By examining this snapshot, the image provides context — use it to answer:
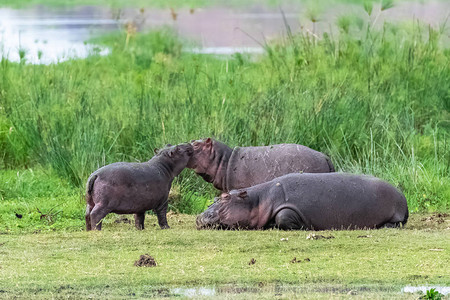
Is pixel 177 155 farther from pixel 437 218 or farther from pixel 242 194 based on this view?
pixel 437 218

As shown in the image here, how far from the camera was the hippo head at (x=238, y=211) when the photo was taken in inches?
307

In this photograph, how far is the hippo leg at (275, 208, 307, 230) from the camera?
25.3 ft

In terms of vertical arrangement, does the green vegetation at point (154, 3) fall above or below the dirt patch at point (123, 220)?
below

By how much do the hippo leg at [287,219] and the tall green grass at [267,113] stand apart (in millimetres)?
1581

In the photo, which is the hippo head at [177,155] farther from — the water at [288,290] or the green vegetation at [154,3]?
the green vegetation at [154,3]

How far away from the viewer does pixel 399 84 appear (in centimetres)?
1258

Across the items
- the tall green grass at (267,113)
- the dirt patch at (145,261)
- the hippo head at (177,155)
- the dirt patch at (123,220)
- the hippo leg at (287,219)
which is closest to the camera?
the dirt patch at (145,261)

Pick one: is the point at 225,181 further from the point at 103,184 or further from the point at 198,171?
the point at 103,184

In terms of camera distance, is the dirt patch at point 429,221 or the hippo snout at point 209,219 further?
the dirt patch at point 429,221

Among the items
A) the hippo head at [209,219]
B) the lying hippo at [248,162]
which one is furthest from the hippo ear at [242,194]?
the lying hippo at [248,162]

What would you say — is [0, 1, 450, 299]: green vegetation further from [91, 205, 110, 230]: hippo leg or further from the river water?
the river water

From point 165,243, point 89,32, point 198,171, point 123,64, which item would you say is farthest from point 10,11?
point 165,243

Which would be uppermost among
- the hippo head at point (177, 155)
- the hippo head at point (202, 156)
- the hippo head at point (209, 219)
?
the hippo head at point (177, 155)

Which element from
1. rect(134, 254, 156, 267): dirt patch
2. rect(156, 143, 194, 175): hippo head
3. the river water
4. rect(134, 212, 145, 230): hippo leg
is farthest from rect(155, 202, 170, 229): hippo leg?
the river water
